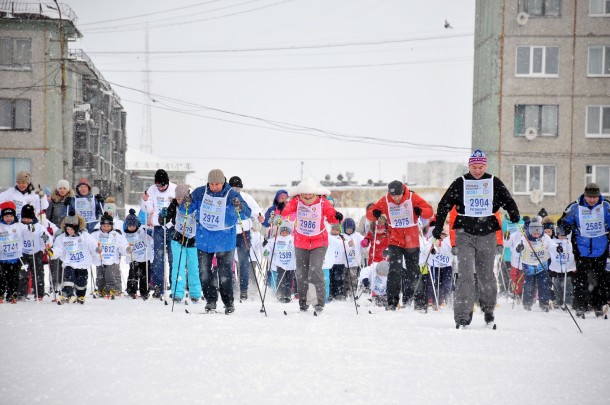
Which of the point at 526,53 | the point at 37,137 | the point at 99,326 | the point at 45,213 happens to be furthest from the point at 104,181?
the point at 99,326

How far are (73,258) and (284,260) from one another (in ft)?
12.6

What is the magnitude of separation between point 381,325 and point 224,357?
2908 millimetres

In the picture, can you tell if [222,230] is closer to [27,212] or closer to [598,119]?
[27,212]

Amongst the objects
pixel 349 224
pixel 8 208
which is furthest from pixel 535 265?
pixel 8 208

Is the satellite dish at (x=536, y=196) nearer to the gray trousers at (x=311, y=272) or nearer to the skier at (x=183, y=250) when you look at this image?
the skier at (x=183, y=250)

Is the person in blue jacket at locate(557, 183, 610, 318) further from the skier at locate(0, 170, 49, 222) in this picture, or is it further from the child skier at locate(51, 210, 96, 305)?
the skier at locate(0, 170, 49, 222)

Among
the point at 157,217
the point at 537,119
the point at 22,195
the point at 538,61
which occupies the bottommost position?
the point at 157,217

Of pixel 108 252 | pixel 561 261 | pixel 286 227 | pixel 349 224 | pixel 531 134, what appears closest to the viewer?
pixel 108 252

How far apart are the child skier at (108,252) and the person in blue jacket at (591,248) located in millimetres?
6949

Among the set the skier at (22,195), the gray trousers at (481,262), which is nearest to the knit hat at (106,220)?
the skier at (22,195)

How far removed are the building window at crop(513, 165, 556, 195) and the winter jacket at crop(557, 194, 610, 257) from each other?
1037 inches

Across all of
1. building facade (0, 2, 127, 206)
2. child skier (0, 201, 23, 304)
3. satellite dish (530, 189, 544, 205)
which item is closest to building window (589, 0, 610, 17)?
satellite dish (530, 189, 544, 205)

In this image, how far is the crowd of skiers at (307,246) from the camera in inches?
387

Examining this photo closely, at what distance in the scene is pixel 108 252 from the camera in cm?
1367
